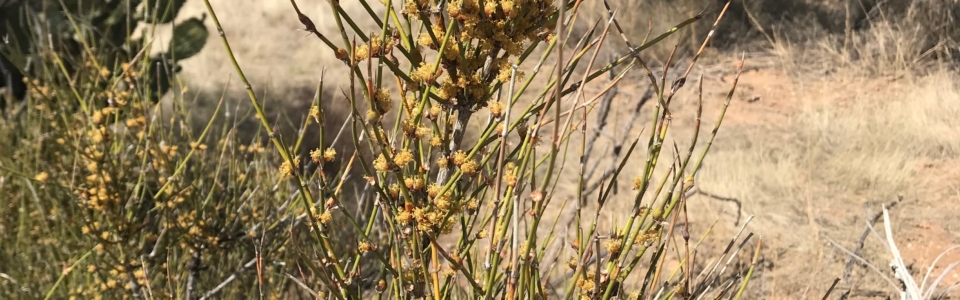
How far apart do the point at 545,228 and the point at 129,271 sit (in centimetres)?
220

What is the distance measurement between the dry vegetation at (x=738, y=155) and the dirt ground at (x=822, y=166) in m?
0.01

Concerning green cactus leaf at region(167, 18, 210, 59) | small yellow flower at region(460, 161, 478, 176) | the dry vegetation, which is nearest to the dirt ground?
the dry vegetation

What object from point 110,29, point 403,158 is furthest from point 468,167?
point 110,29

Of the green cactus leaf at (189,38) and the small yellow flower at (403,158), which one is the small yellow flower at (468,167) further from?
the green cactus leaf at (189,38)

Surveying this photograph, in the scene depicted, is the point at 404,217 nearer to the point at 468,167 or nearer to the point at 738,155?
the point at 468,167

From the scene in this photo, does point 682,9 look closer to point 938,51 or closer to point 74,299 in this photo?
point 938,51

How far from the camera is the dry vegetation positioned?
1912 millimetres

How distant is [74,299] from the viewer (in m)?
1.66

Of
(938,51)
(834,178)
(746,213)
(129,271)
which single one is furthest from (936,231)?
(129,271)

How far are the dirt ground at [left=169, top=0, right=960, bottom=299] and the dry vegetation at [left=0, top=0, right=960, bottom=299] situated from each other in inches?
0.4

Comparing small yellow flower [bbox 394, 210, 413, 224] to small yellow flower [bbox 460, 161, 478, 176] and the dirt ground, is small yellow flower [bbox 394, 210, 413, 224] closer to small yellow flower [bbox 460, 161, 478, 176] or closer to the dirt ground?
small yellow flower [bbox 460, 161, 478, 176]

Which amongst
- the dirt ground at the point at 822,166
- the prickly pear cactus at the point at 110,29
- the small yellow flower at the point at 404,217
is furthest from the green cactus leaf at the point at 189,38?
the small yellow flower at the point at 404,217

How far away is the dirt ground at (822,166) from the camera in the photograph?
2.57 metres

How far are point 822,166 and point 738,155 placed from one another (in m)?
0.43
